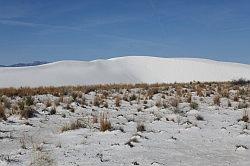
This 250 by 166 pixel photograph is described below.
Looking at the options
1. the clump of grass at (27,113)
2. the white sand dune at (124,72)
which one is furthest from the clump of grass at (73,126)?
the white sand dune at (124,72)

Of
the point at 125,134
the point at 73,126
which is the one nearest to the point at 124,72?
the point at 73,126

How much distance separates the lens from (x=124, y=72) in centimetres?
11412

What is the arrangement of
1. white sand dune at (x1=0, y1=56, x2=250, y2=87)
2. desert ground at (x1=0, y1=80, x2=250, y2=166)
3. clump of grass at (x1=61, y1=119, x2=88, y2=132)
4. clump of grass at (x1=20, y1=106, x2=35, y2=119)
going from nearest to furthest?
desert ground at (x1=0, y1=80, x2=250, y2=166), clump of grass at (x1=61, y1=119, x2=88, y2=132), clump of grass at (x1=20, y1=106, x2=35, y2=119), white sand dune at (x1=0, y1=56, x2=250, y2=87)

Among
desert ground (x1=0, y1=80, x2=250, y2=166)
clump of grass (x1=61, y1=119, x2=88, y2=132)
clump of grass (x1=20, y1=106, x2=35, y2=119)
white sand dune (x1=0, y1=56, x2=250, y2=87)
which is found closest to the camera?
desert ground (x1=0, y1=80, x2=250, y2=166)

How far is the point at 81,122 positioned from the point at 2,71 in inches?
3824

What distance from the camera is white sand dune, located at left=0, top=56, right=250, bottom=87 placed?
100 m

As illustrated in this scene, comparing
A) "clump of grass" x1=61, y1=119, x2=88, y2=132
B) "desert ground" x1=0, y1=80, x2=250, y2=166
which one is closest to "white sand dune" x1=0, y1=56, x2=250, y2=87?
"desert ground" x1=0, y1=80, x2=250, y2=166

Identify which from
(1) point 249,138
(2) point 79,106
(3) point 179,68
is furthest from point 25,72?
(1) point 249,138

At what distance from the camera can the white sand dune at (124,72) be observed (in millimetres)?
100000

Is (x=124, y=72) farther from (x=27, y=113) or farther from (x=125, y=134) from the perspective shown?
(x=125, y=134)

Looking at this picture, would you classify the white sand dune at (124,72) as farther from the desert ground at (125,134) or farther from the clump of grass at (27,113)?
the clump of grass at (27,113)

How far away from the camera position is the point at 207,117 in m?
14.9

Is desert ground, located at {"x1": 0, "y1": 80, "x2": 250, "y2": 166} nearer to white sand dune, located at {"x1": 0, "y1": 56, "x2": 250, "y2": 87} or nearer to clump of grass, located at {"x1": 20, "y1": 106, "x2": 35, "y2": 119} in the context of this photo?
clump of grass, located at {"x1": 20, "y1": 106, "x2": 35, "y2": 119}

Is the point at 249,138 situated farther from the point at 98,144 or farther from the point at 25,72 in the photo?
the point at 25,72
